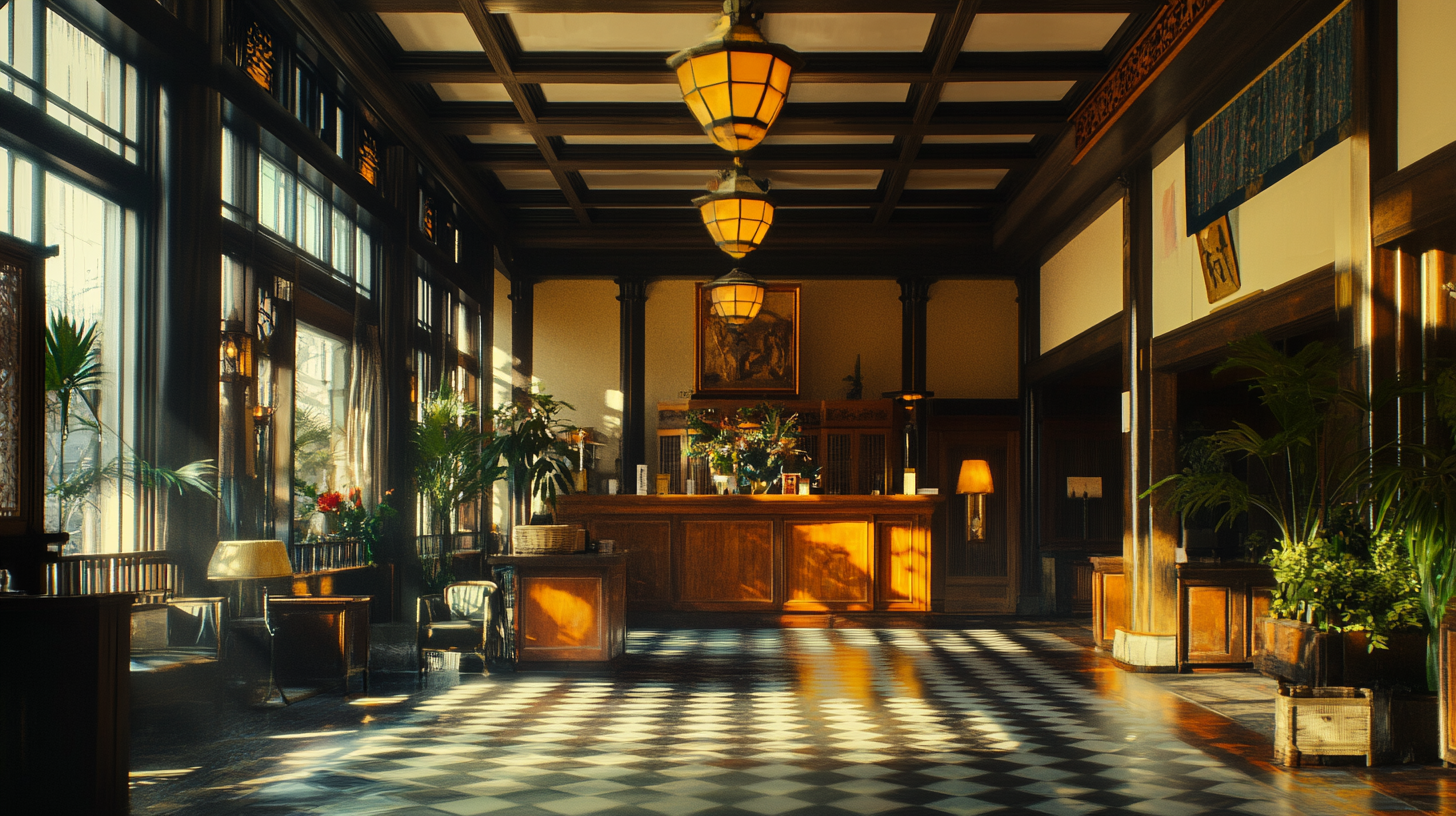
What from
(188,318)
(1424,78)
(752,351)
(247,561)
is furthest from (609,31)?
(752,351)

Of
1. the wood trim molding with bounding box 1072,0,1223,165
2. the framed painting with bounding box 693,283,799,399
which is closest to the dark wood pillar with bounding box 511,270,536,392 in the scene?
the framed painting with bounding box 693,283,799,399

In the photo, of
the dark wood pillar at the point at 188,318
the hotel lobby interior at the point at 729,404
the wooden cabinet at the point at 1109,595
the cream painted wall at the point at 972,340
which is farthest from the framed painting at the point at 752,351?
the dark wood pillar at the point at 188,318

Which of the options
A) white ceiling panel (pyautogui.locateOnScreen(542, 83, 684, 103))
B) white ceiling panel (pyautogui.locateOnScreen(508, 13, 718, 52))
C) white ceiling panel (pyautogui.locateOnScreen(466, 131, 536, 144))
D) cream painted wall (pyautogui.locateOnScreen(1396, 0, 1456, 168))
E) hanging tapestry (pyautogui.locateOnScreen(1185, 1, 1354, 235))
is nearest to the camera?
cream painted wall (pyautogui.locateOnScreen(1396, 0, 1456, 168))

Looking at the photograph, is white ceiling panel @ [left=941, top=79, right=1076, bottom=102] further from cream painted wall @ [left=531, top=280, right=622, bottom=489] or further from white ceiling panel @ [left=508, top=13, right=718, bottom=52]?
cream painted wall @ [left=531, top=280, right=622, bottom=489]

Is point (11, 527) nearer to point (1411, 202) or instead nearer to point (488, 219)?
point (1411, 202)

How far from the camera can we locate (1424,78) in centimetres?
442

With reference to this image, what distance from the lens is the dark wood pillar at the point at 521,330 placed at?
39.8 ft

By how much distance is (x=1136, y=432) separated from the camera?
7633 millimetres

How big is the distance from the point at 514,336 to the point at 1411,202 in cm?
933

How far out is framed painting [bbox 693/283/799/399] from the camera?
12.0 metres

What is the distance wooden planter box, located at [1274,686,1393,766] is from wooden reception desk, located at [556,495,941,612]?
5.63m

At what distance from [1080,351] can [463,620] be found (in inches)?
224

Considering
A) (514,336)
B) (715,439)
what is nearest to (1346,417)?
(715,439)

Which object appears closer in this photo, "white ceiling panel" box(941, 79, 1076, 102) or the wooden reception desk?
"white ceiling panel" box(941, 79, 1076, 102)
